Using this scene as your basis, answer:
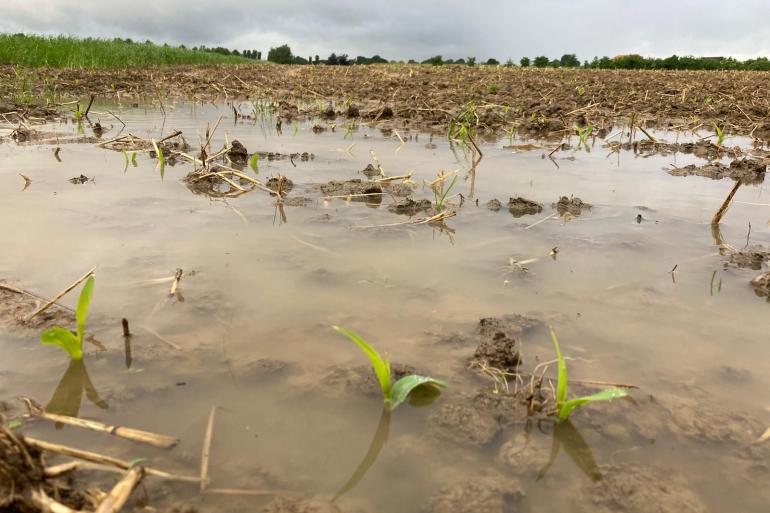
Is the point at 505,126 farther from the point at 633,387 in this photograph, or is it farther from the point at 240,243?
the point at 633,387

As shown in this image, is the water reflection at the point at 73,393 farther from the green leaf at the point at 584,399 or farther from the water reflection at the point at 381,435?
the green leaf at the point at 584,399

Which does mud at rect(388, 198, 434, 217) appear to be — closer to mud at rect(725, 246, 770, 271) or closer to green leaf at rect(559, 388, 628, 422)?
mud at rect(725, 246, 770, 271)

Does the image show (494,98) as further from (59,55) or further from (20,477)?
(59,55)

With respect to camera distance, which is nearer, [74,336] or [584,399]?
[584,399]

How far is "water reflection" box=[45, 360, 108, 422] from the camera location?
1367mm

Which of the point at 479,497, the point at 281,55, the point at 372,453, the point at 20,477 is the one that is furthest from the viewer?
the point at 281,55

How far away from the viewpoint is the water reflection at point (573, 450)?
1235 mm

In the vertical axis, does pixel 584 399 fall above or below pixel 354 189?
below

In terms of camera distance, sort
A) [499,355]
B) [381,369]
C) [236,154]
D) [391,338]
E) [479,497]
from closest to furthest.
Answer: [479,497]
[381,369]
[499,355]
[391,338]
[236,154]

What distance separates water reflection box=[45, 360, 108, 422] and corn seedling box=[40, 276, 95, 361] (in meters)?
0.04

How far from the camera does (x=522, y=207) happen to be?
3.21 meters

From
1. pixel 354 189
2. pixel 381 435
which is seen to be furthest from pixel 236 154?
pixel 381 435

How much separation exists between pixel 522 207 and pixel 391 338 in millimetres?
1751

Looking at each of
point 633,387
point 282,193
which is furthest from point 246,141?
point 633,387
